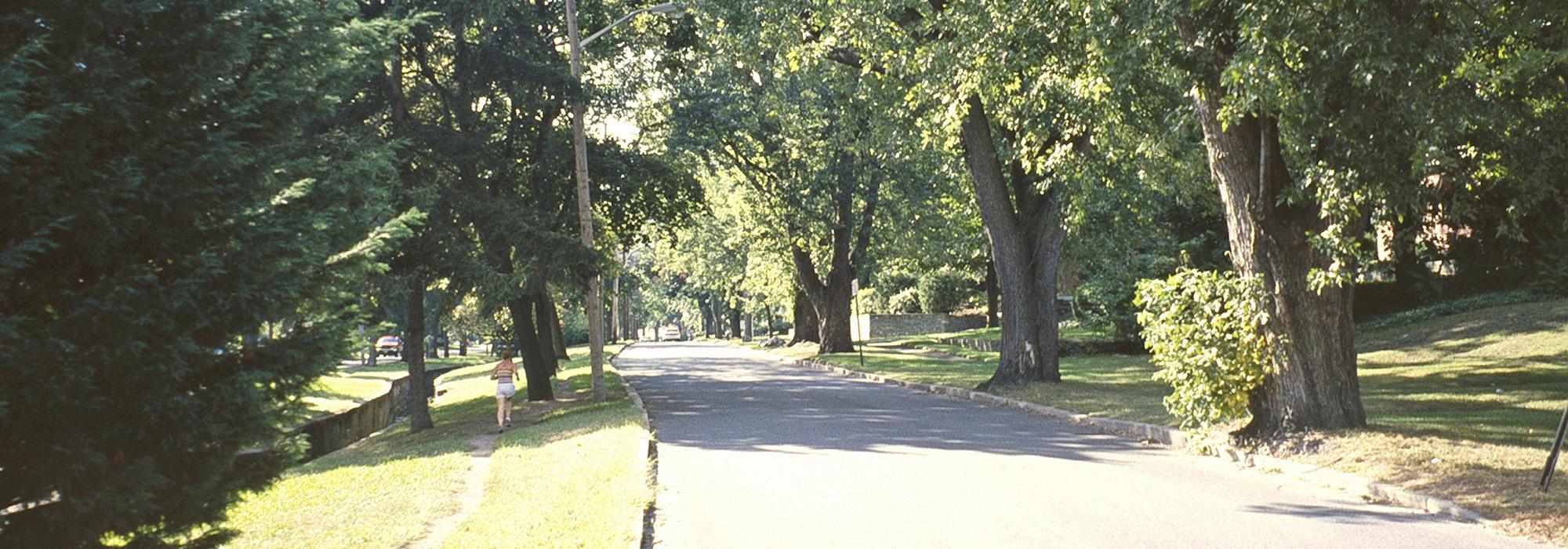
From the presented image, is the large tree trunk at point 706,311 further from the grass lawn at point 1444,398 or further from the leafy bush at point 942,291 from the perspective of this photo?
the grass lawn at point 1444,398

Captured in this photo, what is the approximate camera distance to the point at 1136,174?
2450cm

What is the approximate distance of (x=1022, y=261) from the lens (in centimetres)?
2448

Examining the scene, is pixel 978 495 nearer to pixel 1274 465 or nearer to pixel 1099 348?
pixel 1274 465

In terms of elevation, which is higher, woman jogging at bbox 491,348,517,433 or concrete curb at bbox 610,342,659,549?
woman jogging at bbox 491,348,517,433

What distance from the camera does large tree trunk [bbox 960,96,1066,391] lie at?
24203 millimetres

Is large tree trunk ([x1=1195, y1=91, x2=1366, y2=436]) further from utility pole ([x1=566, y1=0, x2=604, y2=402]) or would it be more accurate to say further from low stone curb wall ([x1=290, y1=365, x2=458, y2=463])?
low stone curb wall ([x1=290, y1=365, x2=458, y2=463])

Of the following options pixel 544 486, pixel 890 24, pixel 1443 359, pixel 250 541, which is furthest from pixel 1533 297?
pixel 250 541

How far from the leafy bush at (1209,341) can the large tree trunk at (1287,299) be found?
21 cm

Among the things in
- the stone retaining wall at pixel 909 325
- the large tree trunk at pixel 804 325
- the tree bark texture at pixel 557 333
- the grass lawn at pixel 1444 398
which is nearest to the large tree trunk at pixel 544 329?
the tree bark texture at pixel 557 333

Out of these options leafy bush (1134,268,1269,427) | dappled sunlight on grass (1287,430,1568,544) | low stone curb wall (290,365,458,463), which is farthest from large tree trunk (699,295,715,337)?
dappled sunlight on grass (1287,430,1568,544)

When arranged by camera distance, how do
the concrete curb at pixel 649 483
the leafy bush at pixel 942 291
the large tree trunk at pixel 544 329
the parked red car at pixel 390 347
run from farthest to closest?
the parked red car at pixel 390 347 < the leafy bush at pixel 942 291 < the large tree trunk at pixel 544 329 < the concrete curb at pixel 649 483

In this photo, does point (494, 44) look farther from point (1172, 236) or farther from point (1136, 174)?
point (1172, 236)

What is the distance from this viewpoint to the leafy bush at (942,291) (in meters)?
68.6

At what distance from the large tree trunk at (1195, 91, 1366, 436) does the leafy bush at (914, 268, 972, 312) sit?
5419cm
